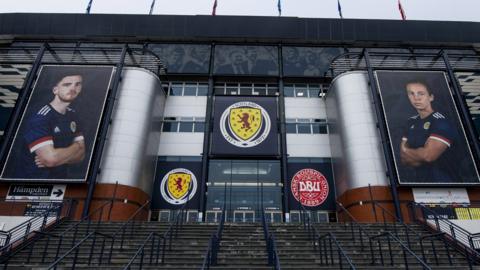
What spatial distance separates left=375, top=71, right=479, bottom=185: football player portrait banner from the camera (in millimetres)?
20984

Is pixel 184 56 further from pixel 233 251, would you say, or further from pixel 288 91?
pixel 233 251

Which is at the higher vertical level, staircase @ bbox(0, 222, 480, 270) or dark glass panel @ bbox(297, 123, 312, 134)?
dark glass panel @ bbox(297, 123, 312, 134)

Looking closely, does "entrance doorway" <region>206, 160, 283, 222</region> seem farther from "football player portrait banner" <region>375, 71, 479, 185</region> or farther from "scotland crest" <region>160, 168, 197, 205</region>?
"football player portrait banner" <region>375, 71, 479, 185</region>

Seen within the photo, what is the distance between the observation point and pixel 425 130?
22.4 m

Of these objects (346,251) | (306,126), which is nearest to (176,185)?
(306,126)

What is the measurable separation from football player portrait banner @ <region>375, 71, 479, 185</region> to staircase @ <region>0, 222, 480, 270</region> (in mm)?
6312

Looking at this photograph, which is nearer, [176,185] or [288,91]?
[176,185]

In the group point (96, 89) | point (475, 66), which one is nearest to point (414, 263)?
point (96, 89)

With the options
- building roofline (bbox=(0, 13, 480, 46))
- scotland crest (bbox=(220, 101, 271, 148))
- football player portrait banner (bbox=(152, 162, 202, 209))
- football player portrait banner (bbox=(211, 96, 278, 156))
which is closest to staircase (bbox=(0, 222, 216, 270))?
football player portrait banner (bbox=(152, 162, 202, 209))

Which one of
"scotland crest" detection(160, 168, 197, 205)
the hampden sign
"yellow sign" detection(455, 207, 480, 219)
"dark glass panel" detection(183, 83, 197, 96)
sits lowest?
"yellow sign" detection(455, 207, 480, 219)

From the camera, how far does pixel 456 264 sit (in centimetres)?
1220

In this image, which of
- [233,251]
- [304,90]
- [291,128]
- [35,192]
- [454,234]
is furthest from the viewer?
[304,90]

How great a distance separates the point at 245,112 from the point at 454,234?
16.4m

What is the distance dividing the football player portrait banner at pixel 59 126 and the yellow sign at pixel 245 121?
9880 mm
